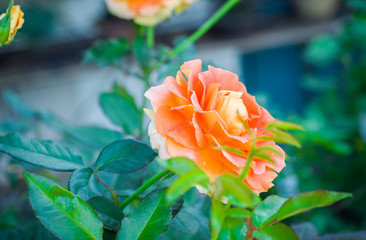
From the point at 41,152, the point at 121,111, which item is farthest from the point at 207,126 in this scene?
the point at 121,111

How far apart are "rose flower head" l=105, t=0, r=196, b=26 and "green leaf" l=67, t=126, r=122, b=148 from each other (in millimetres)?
158

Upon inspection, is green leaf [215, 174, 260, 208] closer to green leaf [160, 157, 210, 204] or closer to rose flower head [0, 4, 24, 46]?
green leaf [160, 157, 210, 204]

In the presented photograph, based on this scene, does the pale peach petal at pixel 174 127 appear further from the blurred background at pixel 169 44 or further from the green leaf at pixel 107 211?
the blurred background at pixel 169 44

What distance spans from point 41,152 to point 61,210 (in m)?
0.06

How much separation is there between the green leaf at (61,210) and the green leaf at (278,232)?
0.36 feet

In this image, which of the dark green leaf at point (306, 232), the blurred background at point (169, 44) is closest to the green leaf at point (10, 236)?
the dark green leaf at point (306, 232)

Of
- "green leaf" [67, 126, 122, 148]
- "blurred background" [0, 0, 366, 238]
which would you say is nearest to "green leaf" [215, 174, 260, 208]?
"green leaf" [67, 126, 122, 148]

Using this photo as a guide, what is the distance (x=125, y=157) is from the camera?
26 cm

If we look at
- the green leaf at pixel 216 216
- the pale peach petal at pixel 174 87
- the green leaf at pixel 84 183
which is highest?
the pale peach petal at pixel 174 87

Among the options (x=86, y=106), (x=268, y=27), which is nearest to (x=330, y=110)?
(x=268, y=27)

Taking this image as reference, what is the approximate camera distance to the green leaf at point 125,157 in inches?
10.0

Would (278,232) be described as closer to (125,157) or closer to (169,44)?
(125,157)

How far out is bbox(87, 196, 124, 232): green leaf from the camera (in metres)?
0.24

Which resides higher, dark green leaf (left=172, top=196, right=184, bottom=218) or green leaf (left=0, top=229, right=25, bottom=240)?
dark green leaf (left=172, top=196, right=184, bottom=218)
